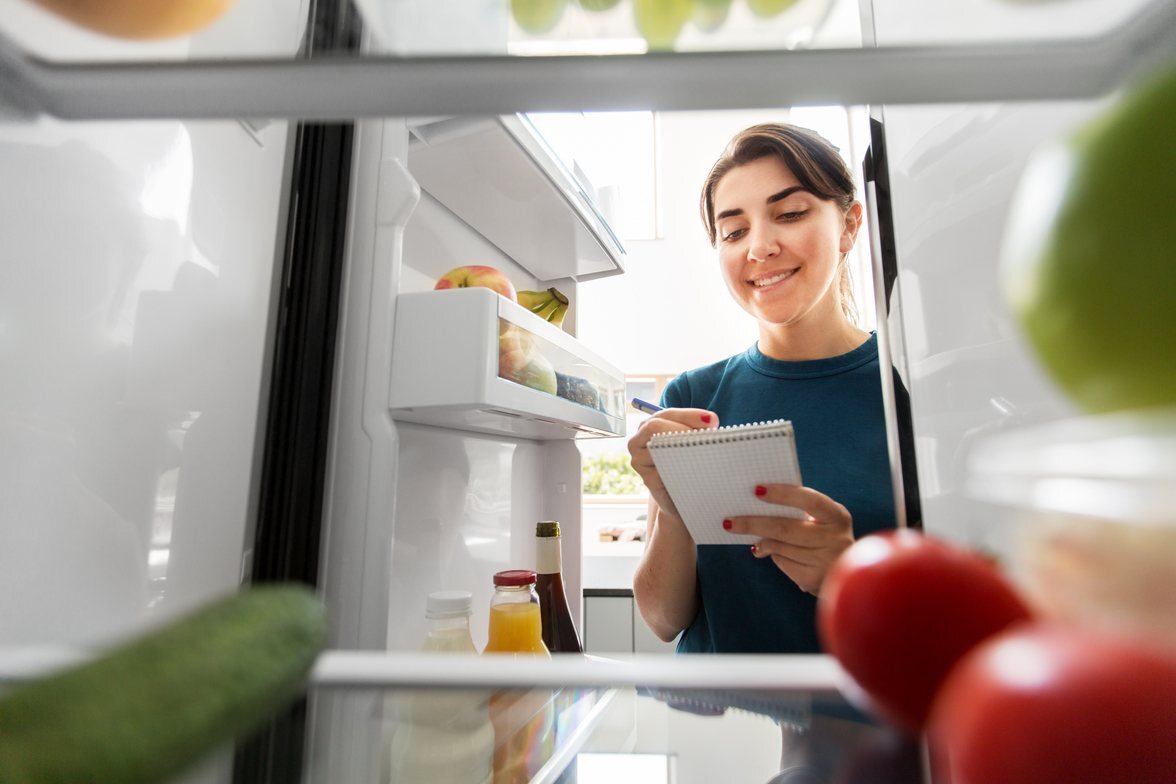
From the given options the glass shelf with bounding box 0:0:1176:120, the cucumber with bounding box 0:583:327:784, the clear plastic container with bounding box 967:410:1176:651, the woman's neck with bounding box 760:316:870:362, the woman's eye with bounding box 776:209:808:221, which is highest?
the woman's eye with bounding box 776:209:808:221

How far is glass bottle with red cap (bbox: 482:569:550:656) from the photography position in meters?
0.70

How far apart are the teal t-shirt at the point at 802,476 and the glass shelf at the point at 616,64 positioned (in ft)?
2.35

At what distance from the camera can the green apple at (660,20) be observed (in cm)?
22

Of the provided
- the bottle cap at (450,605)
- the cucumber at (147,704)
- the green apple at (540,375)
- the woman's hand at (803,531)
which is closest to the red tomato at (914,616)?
the cucumber at (147,704)

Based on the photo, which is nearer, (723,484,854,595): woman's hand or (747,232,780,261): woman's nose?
(723,484,854,595): woman's hand

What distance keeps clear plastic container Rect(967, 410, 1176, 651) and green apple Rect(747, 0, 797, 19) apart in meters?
0.19

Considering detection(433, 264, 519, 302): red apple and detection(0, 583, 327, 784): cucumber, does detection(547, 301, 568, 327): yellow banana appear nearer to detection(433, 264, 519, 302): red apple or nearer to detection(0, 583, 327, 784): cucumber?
detection(433, 264, 519, 302): red apple

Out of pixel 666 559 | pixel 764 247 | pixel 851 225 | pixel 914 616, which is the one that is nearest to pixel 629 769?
pixel 914 616

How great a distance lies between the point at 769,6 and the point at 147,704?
0.27 m

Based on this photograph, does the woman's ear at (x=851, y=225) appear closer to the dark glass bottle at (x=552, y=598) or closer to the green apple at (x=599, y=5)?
the dark glass bottle at (x=552, y=598)

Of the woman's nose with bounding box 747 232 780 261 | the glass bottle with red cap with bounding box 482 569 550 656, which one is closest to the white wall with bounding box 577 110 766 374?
the woman's nose with bounding box 747 232 780 261

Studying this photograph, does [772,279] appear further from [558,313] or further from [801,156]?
[558,313]

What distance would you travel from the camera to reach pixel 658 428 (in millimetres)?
808

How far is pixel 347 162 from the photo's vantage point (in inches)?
27.1
